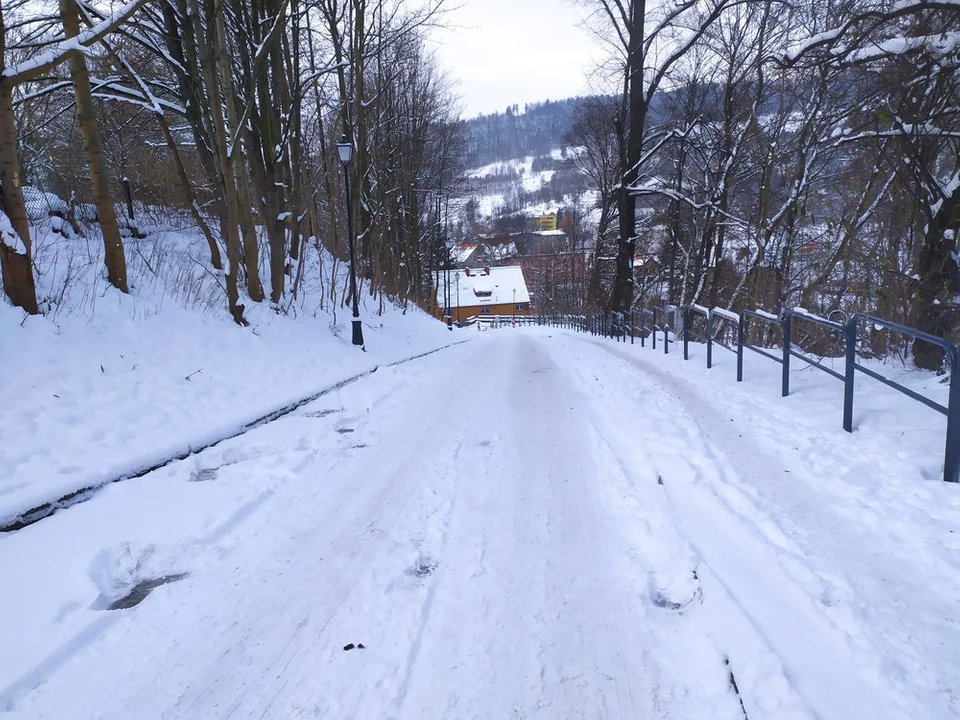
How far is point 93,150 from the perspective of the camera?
7.63 meters

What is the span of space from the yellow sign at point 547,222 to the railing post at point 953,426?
133 metres

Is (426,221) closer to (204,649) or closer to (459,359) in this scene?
(459,359)

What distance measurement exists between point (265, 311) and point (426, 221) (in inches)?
1059

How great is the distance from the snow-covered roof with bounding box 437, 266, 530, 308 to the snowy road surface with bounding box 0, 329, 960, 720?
80847 millimetres

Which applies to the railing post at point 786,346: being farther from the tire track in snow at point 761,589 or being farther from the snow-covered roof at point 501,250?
the snow-covered roof at point 501,250

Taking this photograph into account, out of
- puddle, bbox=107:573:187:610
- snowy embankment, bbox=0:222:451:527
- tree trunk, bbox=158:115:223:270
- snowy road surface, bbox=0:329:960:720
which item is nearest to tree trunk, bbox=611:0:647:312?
snowy embankment, bbox=0:222:451:527

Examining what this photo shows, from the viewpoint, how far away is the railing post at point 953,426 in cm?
373

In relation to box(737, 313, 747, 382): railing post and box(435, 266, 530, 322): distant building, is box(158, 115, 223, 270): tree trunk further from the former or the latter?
box(435, 266, 530, 322): distant building

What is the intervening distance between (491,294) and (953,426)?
83964 millimetres

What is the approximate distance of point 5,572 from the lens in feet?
10.3

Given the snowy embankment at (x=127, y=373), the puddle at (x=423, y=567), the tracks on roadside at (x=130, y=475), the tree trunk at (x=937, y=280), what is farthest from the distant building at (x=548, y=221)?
the puddle at (x=423, y=567)

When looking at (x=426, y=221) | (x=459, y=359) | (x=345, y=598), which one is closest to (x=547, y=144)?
(x=426, y=221)

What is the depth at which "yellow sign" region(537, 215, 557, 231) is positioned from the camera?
135125 mm

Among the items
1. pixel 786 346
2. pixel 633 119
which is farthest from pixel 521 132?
pixel 786 346
